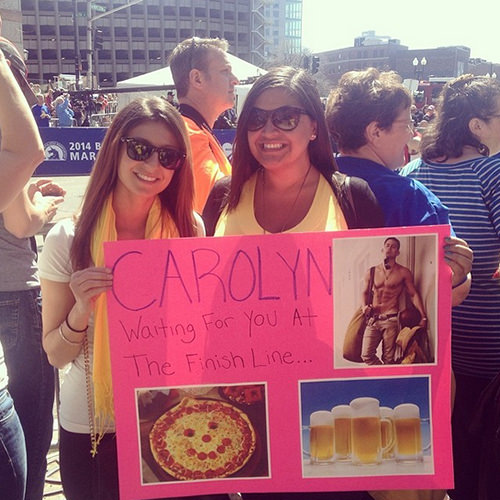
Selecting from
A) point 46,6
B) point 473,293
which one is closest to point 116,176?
point 473,293

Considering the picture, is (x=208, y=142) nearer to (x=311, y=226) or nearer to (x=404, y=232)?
(x=311, y=226)

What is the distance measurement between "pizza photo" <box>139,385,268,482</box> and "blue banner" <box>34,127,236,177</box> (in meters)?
5.31

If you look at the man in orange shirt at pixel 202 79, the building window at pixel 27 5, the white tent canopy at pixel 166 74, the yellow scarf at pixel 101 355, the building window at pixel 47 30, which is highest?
the building window at pixel 27 5

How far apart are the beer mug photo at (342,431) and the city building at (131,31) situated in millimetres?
Answer: 76188

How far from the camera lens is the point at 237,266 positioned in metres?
1.49

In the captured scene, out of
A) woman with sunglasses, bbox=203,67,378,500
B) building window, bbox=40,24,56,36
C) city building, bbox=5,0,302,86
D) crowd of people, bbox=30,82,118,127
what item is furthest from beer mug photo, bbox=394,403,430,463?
building window, bbox=40,24,56,36

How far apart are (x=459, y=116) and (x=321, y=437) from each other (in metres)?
1.45

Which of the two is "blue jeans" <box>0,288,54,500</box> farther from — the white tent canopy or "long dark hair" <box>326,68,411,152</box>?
the white tent canopy

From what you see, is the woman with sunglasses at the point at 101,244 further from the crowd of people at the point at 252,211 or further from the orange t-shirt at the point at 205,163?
the orange t-shirt at the point at 205,163

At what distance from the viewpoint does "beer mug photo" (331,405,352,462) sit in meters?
1.53

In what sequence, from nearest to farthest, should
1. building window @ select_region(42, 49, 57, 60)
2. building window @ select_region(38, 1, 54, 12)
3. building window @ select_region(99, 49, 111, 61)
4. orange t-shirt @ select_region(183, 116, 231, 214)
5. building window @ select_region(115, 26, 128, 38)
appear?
orange t-shirt @ select_region(183, 116, 231, 214) < building window @ select_region(38, 1, 54, 12) < building window @ select_region(42, 49, 57, 60) < building window @ select_region(99, 49, 111, 61) < building window @ select_region(115, 26, 128, 38)

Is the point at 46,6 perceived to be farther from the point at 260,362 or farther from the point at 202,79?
the point at 260,362

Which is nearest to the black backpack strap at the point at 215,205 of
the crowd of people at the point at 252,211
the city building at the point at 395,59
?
the crowd of people at the point at 252,211

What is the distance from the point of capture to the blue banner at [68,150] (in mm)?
6340
